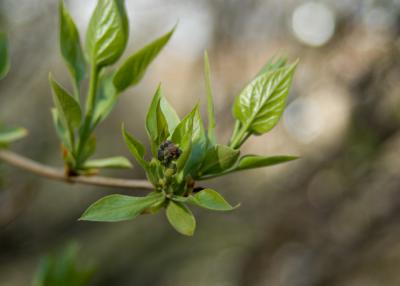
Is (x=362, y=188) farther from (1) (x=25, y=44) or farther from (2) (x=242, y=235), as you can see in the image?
(2) (x=242, y=235)

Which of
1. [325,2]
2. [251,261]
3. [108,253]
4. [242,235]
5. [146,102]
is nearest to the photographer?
[325,2]

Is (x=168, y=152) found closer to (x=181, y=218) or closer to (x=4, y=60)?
(x=181, y=218)

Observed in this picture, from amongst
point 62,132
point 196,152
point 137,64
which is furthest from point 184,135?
point 62,132

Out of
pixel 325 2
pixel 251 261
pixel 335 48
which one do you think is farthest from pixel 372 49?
pixel 251 261

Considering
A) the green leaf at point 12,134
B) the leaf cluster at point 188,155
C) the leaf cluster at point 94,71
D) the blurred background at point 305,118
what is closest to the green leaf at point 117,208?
the leaf cluster at point 188,155

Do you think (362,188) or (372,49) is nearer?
(372,49)

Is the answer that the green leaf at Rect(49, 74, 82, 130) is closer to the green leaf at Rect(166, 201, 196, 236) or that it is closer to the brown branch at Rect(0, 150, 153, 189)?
the brown branch at Rect(0, 150, 153, 189)

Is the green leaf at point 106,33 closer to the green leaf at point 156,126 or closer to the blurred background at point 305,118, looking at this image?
the green leaf at point 156,126

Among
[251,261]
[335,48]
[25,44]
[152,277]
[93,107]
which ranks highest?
[93,107]
